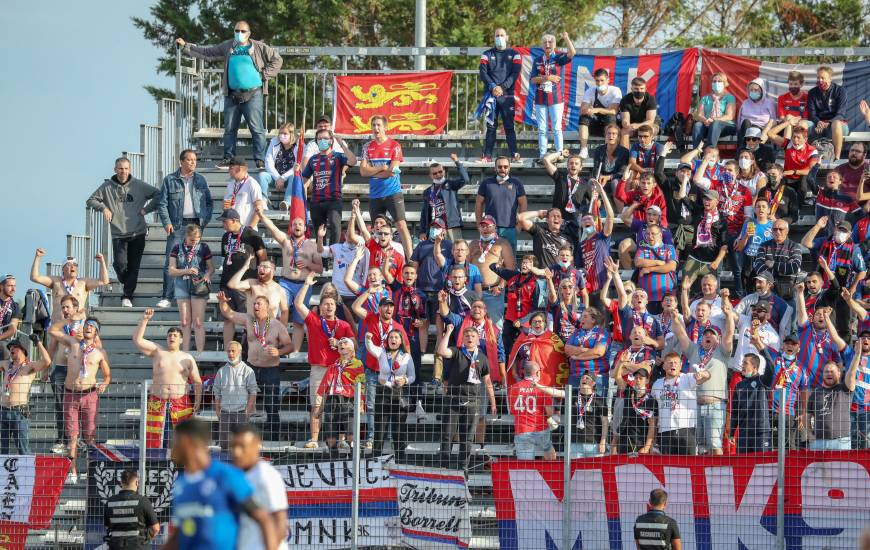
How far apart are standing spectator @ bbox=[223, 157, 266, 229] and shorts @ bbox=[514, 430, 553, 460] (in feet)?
20.4

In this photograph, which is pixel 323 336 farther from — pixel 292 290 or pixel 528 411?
pixel 528 411

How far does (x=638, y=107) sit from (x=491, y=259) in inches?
156

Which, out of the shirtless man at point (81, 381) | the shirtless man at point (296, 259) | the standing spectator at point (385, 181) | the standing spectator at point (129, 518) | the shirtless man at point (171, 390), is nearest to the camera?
the standing spectator at point (129, 518)

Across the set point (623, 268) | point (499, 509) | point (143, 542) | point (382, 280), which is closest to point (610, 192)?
point (623, 268)

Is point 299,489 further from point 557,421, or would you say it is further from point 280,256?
point 280,256

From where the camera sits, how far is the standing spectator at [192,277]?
1759cm

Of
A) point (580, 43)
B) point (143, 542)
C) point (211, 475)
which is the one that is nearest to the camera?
point (211, 475)

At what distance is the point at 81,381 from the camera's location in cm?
1585

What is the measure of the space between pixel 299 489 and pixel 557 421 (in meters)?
2.60

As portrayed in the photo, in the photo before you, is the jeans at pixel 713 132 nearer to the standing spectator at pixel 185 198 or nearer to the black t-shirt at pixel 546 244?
the black t-shirt at pixel 546 244

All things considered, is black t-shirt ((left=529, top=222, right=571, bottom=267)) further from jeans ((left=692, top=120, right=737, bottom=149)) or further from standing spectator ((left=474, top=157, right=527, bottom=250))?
jeans ((left=692, top=120, right=737, bottom=149))

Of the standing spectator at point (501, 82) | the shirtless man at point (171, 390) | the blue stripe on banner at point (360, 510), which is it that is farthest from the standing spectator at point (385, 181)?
the blue stripe on banner at point (360, 510)

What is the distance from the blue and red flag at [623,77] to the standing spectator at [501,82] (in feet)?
3.80

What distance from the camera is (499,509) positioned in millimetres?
13516
